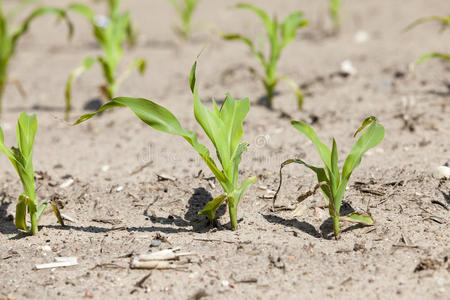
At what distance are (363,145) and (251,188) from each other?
2.20 feet

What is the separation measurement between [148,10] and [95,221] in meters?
4.69

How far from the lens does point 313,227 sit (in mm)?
2201

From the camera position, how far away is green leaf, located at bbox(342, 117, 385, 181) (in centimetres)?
199

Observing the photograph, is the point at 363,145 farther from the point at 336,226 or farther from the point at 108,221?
the point at 108,221

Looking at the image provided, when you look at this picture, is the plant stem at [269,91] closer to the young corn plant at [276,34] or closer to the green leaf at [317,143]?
the young corn plant at [276,34]

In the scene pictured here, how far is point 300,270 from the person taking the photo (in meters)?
1.91

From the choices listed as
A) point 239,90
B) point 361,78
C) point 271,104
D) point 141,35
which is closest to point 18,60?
point 141,35

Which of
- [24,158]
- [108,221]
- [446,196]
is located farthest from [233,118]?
[446,196]

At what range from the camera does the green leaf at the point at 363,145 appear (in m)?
1.99

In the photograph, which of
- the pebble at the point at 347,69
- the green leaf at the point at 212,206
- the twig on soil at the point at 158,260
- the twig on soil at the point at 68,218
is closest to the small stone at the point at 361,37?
the pebble at the point at 347,69

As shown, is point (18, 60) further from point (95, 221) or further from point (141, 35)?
point (95, 221)

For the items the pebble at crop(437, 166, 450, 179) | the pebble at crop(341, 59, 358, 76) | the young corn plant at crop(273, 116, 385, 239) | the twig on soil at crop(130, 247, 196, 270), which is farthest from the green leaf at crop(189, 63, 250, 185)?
the pebble at crop(341, 59, 358, 76)

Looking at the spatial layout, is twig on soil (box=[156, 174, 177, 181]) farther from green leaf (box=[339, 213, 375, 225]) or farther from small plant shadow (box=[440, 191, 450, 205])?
small plant shadow (box=[440, 191, 450, 205])

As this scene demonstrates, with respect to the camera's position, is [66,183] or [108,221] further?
[66,183]
